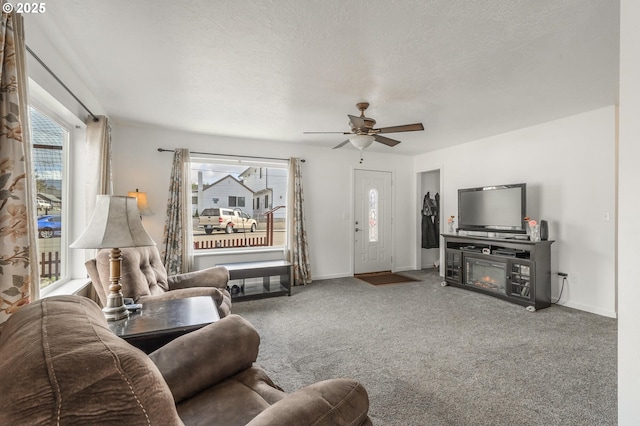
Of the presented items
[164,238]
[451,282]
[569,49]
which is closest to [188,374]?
[569,49]

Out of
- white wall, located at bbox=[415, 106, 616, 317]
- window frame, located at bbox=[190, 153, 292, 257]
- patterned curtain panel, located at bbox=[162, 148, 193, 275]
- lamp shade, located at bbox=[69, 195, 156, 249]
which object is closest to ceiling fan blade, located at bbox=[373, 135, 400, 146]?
window frame, located at bbox=[190, 153, 292, 257]

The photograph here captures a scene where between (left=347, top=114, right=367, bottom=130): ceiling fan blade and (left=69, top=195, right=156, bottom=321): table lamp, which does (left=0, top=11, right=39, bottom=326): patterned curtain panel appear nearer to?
(left=69, top=195, right=156, bottom=321): table lamp

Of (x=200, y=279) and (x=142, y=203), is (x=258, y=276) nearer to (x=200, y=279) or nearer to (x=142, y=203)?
(x=200, y=279)

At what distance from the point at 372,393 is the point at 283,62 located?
101 inches

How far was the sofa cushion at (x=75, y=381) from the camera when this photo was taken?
482mm

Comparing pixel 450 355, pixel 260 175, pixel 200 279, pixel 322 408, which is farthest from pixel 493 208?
pixel 322 408

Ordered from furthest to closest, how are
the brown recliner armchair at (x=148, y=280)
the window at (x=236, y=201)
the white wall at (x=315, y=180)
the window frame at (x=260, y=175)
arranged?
1. the window at (x=236, y=201)
2. the window frame at (x=260, y=175)
3. the white wall at (x=315, y=180)
4. the brown recliner armchair at (x=148, y=280)

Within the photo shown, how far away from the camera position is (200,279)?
318 cm

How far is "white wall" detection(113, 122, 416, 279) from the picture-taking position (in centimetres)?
436

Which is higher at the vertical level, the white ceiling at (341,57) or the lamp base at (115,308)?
the white ceiling at (341,57)

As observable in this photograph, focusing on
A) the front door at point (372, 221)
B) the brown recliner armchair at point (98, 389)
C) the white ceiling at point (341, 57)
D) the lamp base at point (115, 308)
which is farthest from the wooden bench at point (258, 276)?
the brown recliner armchair at point (98, 389)

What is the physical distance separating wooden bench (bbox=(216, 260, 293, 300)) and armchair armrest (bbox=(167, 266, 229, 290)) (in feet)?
3.18

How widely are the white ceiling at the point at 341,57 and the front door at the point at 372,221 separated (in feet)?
7.10

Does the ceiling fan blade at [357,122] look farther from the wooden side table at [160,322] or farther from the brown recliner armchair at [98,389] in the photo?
the brown recliner armchair at [98,389]
